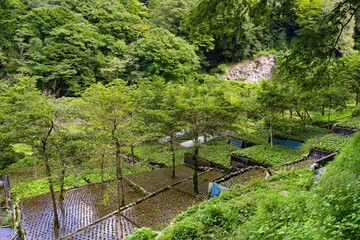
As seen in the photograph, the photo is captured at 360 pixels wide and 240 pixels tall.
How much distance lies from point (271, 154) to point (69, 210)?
1268 centimetres

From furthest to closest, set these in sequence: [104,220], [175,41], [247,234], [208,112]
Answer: [175,41]
[208,112]
[104,220]
[247,234]

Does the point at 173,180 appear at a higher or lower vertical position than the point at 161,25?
lower

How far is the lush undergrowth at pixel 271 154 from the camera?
1201 cm

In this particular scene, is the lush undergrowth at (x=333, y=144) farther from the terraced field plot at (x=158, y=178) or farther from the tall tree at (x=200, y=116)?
the terraced field plot at (x=158, y=178)

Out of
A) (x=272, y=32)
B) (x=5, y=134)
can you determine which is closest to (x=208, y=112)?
(x=5, y=134)

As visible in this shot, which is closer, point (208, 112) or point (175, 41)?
point (208, 112)

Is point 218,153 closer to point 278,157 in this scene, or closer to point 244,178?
point 278,157

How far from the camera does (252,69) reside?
121 feet

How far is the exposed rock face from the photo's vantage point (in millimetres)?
36219

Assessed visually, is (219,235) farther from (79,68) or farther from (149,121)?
(79,68)

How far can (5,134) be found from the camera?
696cm

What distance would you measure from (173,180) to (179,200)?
10.4ft

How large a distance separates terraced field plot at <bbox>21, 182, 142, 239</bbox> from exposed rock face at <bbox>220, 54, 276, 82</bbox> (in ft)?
101

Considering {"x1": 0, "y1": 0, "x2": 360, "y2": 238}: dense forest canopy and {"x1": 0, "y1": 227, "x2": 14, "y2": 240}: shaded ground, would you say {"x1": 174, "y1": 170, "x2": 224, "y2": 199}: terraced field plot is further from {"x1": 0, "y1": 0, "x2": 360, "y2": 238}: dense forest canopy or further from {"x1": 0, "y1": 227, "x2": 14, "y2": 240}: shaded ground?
{"x1": 0, "y1": 227, "x2": 14, "y2": 240}: shaded ground
